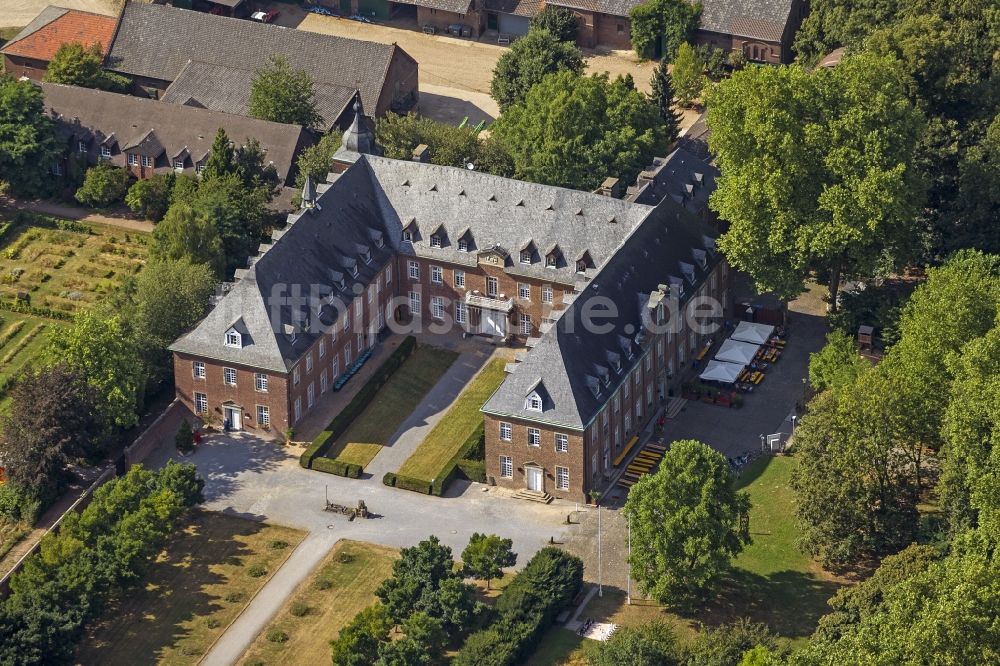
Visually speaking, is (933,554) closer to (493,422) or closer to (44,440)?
(493,422)

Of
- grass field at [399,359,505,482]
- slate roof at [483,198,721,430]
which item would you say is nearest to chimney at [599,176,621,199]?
slate roof at [483,198,721,430]

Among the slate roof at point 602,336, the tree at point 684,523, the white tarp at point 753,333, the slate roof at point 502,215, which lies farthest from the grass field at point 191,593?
the white tarp at point 753,333

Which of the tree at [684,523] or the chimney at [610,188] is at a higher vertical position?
the chimney at [610,188]

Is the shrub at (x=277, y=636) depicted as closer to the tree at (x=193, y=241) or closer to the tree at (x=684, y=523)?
the tree at (x=684, y=523)

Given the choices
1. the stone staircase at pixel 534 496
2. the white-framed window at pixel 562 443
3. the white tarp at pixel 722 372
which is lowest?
the stone staircase at pixel 534 496

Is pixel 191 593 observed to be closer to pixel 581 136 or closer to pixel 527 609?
pixel 527 609

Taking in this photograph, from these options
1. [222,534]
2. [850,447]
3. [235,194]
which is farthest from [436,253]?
[850,447]

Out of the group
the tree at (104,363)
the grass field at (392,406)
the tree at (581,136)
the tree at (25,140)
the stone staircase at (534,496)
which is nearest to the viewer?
the stone staircase at (534,496)
